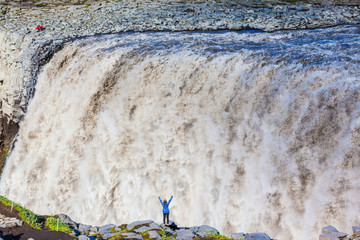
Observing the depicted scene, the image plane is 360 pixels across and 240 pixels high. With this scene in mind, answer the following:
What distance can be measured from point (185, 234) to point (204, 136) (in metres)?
3.89

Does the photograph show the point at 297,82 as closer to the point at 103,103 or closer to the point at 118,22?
the point at 103,103

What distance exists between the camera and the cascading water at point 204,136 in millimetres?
13203

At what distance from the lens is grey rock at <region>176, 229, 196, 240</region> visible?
39.5ft

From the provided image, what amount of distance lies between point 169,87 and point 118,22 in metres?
11.0

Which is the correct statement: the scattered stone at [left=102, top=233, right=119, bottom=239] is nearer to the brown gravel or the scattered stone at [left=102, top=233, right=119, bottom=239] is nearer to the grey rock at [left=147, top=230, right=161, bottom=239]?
the brown gravel

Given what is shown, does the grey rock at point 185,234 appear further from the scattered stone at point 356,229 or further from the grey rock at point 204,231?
the scattered stone at point 356,229

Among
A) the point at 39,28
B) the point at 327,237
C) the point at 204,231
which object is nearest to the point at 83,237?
the point at 204,231

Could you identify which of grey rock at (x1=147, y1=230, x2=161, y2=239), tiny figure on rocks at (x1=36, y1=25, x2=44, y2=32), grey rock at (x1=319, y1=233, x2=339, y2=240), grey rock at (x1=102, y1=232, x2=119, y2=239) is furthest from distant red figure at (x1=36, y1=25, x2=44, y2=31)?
grey rock at (x1=319, y1=233, x2=339, y2=240)

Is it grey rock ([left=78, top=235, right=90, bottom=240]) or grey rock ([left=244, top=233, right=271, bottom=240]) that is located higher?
grey rock ([left=244, top=233, right=271, bottom=240])

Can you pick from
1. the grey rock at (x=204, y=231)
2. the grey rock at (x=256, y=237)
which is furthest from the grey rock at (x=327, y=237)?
the grey rock at (x=204, y=231)

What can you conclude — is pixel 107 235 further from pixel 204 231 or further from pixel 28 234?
pixel 204 231

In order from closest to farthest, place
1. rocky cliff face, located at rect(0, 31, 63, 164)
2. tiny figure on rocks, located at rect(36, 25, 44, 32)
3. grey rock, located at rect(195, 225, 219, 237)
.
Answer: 1. grey rock, located at rect(195, 225, 219, 237)
2. rocky cliff face, located at rect(0, 31, 63, 164)
3. tiny figure on rocks, located at rect(36, 25, 44, 32)

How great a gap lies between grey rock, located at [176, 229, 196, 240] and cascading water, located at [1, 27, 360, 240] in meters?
1.94

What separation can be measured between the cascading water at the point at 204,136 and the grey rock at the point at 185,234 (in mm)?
1942
